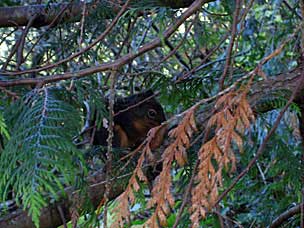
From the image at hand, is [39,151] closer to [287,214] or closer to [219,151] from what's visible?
[219,151]

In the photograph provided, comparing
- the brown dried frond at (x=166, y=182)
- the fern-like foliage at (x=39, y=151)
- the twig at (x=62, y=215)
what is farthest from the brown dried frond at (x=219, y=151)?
the twig at (x=62, y=215)

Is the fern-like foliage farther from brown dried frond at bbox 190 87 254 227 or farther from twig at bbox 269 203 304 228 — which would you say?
twig at bbox 269 203 304 228

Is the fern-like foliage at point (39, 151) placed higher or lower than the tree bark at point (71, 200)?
higher

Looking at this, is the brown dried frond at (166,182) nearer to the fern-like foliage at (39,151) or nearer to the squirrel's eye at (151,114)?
the fern-like foliage at (39,151)

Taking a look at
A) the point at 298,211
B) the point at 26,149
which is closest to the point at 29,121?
the point at 26,149

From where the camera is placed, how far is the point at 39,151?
23.8 inches

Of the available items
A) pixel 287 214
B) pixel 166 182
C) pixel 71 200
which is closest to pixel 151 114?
pixel 71 200

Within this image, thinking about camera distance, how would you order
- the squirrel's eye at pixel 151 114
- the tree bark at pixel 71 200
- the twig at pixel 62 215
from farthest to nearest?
the squirrel's eye at pixel 151 114 → the tree bark at pixel 71 200 → the twig at pixel 62 215

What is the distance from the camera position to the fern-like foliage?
0.58m

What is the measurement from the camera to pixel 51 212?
1.15 metres

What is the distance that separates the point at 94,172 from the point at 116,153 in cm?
10

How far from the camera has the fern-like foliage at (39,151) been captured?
576 millimetres

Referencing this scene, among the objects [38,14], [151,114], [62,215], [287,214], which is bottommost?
[287,214]

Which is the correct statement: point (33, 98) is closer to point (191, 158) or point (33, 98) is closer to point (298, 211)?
point (191, 158)
